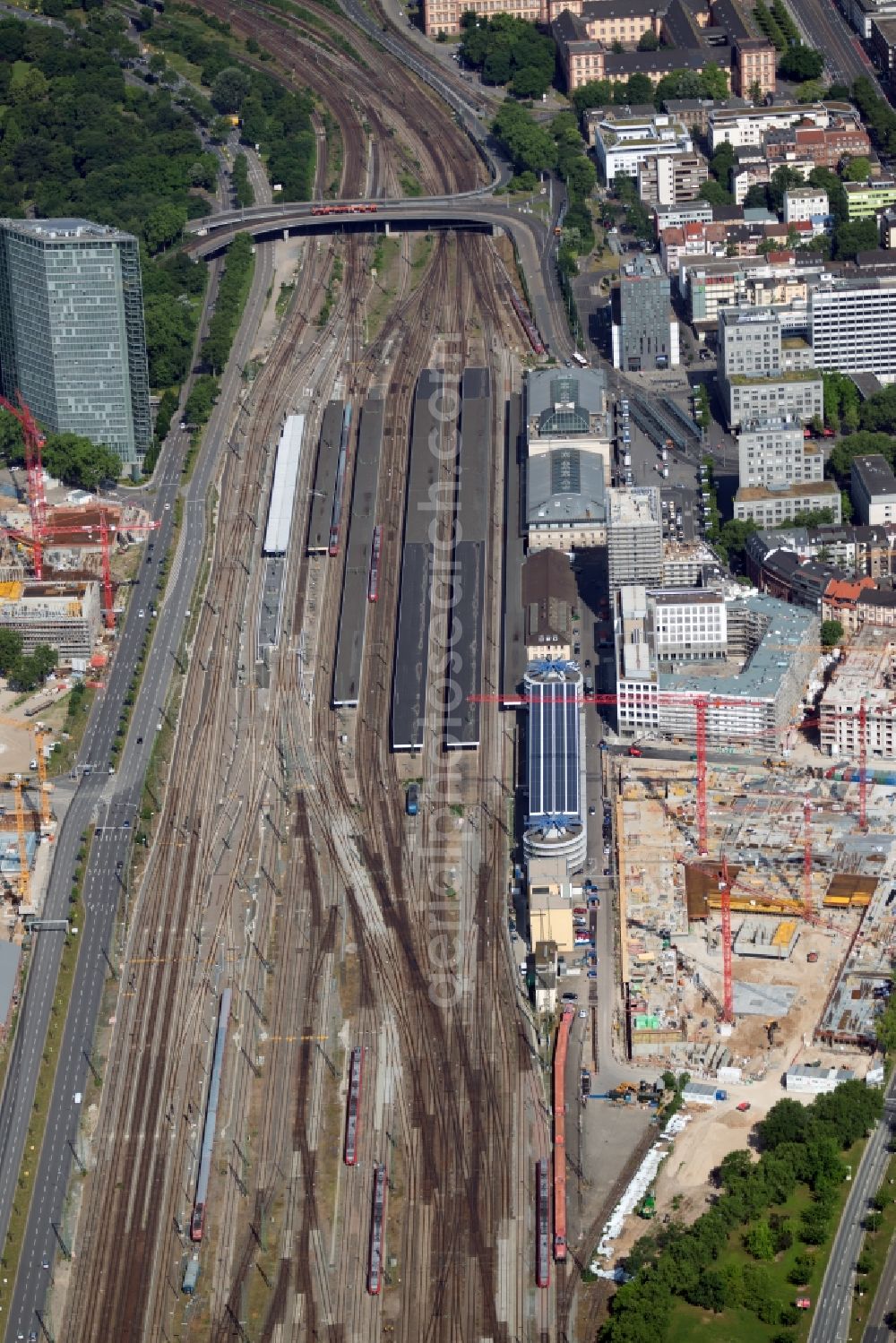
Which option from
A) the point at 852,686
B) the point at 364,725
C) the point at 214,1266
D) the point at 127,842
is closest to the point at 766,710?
the point at 852,686

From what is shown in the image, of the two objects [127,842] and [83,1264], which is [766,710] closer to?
[127,842]

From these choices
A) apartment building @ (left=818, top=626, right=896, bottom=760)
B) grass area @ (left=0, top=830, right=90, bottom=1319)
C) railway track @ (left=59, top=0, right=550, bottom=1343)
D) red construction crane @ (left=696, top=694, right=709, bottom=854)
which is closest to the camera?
railway track @ (left=59, top=0, right=550, bottom=1343)

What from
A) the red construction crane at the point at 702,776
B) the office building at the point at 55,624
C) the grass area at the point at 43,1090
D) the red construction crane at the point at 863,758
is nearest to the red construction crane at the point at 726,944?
the red construction crane at the point at 702,776

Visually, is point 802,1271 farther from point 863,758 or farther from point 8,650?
point 8,650

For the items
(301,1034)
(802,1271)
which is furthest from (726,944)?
(802,1271)

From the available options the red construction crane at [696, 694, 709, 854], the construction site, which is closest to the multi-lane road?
the construction site

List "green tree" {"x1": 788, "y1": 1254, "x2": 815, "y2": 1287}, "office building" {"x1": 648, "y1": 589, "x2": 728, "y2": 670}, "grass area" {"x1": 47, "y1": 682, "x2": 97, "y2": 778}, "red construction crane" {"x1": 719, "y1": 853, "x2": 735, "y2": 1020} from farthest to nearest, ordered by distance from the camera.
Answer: "office building" {"x1": 648, "y1": 589, "x2": 728, "y2": 670}, "grass area" {"x1": 47, "y1": 682, "x2": 97, "y2": 778}, "red construction crane" {"x1": 719, "y1": 853, "x2": 735, "y2": 1020}, "green tree" {"x1": 788, "y1": 1254, "x2": 815, "y2": 1287}

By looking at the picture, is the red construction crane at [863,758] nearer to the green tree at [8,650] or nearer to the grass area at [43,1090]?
the grass area at [43,1090]

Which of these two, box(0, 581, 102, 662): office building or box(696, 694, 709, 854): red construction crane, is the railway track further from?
box(696, 694, 709, 854): red construction crane
